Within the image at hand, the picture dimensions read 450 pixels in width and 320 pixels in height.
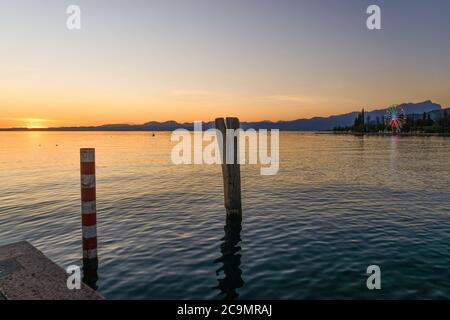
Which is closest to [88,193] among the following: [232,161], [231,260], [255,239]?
[231,260]

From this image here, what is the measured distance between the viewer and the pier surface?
4754 mm

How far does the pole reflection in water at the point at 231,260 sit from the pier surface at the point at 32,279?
103 inches

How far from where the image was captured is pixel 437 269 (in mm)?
7328

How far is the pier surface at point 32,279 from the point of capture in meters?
4.75

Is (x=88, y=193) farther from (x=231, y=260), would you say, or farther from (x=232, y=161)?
(x=232, y=161)

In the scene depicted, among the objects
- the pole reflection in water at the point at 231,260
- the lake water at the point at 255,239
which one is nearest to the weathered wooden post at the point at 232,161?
the pole reflection in water at the point at 231,260

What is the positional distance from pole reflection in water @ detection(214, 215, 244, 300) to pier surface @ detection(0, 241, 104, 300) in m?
2.61

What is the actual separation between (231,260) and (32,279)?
4370 mm

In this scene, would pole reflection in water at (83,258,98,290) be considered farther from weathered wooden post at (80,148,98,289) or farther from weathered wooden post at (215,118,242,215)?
weathered wooden post at (215,118,242,215)

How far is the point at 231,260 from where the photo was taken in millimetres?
8055

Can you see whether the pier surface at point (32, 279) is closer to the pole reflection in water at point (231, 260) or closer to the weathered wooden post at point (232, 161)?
the pole reflection in water at point (231, 260)
